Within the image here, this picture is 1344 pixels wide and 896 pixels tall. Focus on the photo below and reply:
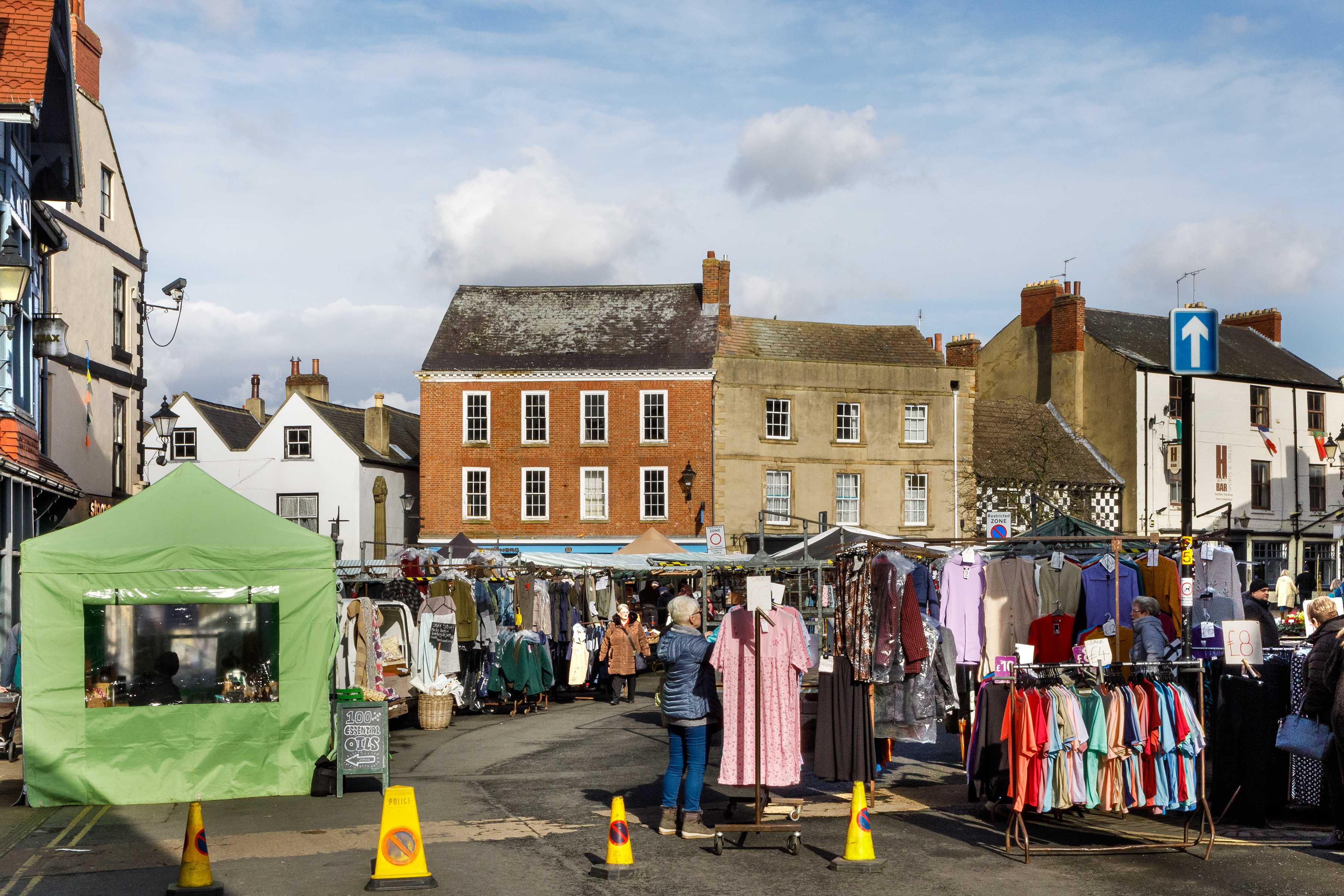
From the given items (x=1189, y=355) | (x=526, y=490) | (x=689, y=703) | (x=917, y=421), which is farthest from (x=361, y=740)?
(x=917, y=421)

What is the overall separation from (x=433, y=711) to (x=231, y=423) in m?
34.0

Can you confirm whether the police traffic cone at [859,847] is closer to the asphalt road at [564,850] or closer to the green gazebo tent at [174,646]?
the asphalt road at [564,850]

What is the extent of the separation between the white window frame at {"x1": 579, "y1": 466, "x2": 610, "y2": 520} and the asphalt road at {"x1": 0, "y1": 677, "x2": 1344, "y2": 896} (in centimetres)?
2749

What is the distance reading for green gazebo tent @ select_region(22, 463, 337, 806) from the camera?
1144cm

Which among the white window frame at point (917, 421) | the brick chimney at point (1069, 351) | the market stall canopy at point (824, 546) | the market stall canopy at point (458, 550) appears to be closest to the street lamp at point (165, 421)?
the market stall canopy at point (458, 550)

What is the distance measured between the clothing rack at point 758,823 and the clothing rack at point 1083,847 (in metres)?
1.49

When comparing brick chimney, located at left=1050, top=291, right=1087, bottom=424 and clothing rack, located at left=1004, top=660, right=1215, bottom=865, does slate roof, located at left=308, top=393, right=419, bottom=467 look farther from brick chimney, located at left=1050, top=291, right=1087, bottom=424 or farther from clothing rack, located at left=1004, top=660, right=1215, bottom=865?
clothing rack, located at left=1004, top=660, right=1215, bottom=865

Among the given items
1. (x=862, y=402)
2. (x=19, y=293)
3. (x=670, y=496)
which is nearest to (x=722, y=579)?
(x=670, y=496)

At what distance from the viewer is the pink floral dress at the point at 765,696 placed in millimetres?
9625

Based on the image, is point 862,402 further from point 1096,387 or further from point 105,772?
point 105,772

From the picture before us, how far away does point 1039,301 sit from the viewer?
45.4 metres

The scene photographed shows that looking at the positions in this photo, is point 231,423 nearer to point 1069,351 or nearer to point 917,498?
point 917,498

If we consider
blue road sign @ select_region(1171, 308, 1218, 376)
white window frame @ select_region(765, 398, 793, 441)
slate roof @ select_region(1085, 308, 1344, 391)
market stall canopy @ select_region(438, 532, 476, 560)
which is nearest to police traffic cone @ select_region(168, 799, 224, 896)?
blue road sign @ select_region(1171, 308, 1218, 376)

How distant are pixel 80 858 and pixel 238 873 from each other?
141 cm
